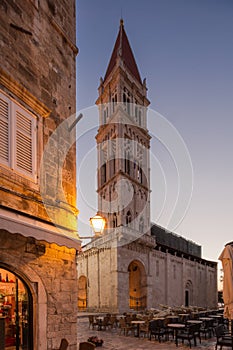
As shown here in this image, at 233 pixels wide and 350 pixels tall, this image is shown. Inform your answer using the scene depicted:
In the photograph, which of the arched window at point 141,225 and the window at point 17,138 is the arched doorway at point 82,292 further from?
the window at point 17,138

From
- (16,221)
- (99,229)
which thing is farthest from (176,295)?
(16,221)

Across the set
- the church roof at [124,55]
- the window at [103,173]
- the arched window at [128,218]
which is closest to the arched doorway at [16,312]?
the arched window at [128,218]

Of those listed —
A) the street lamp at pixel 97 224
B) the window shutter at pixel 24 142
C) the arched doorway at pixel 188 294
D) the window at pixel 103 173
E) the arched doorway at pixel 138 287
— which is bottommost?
the arched doorway at pixel 188 294

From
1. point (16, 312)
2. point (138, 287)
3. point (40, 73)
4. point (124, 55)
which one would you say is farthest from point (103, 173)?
point (16, 312)

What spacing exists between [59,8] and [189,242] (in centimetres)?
4739

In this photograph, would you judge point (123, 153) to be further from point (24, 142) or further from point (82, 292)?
point (24, 142)

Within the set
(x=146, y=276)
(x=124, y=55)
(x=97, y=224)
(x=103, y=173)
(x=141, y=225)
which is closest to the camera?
(x=97, y=224)

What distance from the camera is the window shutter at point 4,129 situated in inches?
226

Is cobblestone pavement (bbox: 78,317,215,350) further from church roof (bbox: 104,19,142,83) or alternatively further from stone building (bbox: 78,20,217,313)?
church roof (bbox: 104,19,142,83)

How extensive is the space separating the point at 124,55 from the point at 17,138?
33.6 metres

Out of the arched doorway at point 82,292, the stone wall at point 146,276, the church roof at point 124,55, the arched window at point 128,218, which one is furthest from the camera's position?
the church roof at point 124,55

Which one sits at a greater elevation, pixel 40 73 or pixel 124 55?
pixel 124 55

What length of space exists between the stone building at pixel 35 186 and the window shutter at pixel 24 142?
18mm

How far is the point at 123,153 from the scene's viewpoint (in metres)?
30.5
